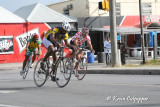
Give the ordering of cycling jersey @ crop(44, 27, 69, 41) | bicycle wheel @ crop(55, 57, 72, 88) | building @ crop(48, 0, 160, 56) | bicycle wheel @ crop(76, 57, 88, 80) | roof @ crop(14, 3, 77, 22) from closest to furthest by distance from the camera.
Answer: bicycle wheel @ crop(55, 57, 72, 88), cycling jersey @ crop(44, 27, 69, 41), bicycle wheel @ crop(76, 57, 88, 80), roof @ crop(14, 3, 77, 22), building @ crop(48, 0, 160, 56)

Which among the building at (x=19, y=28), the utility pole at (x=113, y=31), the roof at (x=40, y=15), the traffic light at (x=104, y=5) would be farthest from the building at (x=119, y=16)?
the traffic light at (x=104, y=5)

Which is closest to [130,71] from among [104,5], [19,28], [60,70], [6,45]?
[104,5]

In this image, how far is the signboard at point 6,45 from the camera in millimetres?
35469

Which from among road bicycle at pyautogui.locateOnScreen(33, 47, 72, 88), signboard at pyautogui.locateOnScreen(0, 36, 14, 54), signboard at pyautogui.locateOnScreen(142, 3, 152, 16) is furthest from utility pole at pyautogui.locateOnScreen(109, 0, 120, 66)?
signboard at pyautogui.locateOnScreen(142, 3, 152, 16)

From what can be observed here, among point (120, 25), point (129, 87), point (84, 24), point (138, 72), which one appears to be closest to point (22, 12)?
point (84, 24)

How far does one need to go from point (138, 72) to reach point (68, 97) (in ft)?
26.3

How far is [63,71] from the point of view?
37.9ft

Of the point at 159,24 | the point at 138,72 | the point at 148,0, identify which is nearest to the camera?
the point at 138,72

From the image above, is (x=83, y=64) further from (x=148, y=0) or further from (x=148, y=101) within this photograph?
(x=148, y=0)

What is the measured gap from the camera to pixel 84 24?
134ft

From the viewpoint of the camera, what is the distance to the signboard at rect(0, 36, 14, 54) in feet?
116

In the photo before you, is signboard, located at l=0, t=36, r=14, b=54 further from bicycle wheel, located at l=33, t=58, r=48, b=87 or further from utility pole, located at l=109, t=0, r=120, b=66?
bicycle wheel, located at l=33, t=58, r=48, b=87

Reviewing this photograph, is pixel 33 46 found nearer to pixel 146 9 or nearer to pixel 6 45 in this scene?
pixel 6 45

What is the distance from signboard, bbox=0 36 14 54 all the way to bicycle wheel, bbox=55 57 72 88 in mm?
24484
